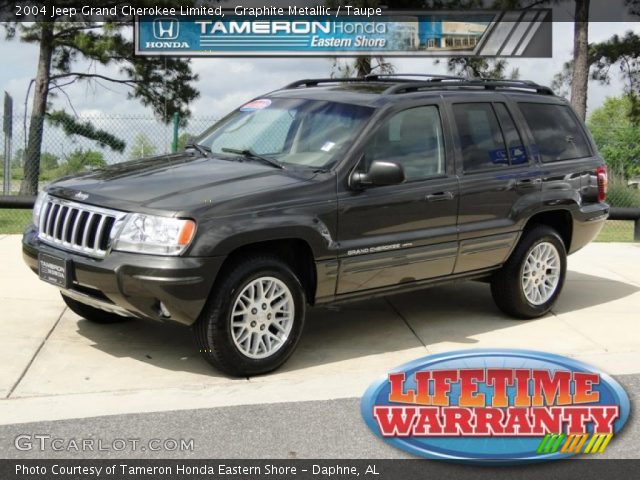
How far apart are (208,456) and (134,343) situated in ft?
7.61

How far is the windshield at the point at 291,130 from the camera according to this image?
6918 millimetres

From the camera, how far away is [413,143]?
7219mm

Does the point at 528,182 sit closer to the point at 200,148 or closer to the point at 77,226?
the point at 200,148

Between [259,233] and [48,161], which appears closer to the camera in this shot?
[259,233]

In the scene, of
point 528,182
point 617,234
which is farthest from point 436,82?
point 617,234

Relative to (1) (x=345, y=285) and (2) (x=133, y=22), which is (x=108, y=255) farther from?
(2) (x=133, y=22)

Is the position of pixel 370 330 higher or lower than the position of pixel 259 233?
lower

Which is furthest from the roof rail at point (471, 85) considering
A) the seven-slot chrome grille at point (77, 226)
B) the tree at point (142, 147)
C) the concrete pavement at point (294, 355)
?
the tree at point (142, 147)

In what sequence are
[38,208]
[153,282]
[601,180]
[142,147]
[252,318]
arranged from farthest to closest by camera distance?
[142,147] → [601,180] → [38,208] → [252,318] → [153,282]

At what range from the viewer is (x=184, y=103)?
23.7 m

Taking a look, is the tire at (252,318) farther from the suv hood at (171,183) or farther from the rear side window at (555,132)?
the rear side window at (555,132)

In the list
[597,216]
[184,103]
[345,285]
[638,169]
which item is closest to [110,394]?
[345,285]

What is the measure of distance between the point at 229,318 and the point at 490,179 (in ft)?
8.56

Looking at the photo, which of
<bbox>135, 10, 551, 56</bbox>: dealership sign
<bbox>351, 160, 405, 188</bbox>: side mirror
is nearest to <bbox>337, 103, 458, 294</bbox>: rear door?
<bbox>351, 160, 405, 188</bbox>: side mirror
